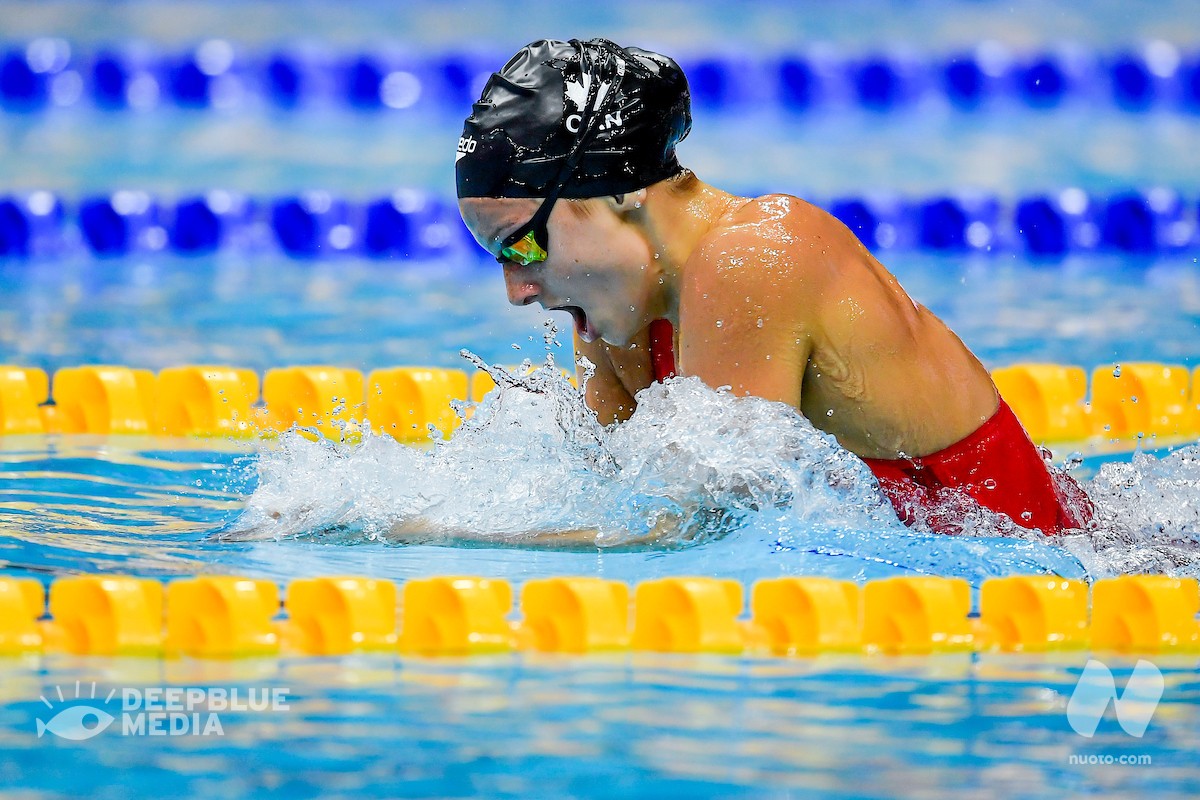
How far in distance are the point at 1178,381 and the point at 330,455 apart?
8.40ft

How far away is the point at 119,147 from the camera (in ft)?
27.5

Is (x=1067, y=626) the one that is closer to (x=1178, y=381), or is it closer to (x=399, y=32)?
(x=1178, y=381)

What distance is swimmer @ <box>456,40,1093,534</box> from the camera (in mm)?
2418

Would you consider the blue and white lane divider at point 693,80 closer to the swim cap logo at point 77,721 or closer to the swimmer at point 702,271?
the swimmer at point 702,271

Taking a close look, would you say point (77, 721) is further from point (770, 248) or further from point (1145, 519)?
point (1145, 519)

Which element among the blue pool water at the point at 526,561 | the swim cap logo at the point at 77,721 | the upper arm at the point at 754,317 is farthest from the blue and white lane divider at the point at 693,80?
the swim cap logo at the point at 77,721

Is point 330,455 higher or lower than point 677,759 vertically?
higher

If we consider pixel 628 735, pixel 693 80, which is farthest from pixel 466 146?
pixel 693 80

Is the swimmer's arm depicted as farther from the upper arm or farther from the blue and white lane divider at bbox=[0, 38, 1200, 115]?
the blue and white lane divider at bbox=[0, 38, 1200, 115]

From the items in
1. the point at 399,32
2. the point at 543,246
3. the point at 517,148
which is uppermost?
the point at 399,32

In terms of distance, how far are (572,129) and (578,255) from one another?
20 cm

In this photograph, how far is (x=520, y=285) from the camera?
254 centimetres

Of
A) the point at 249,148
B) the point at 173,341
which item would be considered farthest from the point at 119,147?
the point at 173,341

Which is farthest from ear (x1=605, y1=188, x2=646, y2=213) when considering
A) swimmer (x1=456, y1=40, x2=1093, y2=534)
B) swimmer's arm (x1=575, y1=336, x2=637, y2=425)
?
swimmer's arm (x1=575, y1=336, x2=637, y2=425)
